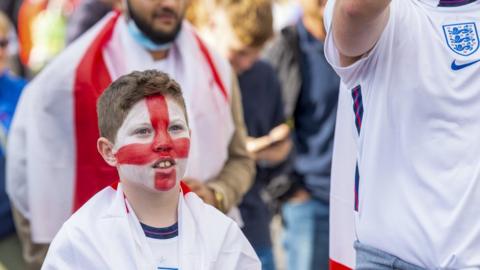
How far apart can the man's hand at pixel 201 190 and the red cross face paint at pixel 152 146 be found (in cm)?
98

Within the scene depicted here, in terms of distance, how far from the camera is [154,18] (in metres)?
4.69

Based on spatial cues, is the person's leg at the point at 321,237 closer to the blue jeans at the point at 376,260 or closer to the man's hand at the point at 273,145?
the man's hand at the point at 273,145

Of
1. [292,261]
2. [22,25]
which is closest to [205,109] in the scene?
[292,261]

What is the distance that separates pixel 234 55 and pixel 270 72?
1.04 feet

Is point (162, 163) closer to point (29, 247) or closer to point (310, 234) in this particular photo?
point (29, 247)

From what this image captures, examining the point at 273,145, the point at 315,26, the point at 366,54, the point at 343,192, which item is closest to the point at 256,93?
the point at 273,145

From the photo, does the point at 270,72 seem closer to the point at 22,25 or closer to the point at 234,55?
the point at 234,55

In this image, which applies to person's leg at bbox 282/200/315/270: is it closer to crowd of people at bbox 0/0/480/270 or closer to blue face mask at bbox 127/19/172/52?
crowd of people at bbox 0/0/480/270

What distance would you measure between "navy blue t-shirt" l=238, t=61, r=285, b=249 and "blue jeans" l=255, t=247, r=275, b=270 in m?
0.02

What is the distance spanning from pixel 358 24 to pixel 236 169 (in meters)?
1.67

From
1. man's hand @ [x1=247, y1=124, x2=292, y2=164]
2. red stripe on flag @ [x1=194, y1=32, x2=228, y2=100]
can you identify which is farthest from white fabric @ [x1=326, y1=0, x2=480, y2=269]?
man's hand @ [x1=247, y1=124, x2=292, y2=164]

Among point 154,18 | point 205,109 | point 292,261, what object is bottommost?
point 292,261

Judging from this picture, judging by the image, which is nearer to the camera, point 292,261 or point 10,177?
point 10,177

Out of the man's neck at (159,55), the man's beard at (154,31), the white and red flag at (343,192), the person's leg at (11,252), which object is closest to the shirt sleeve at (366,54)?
the white and red flag at (343,192)
